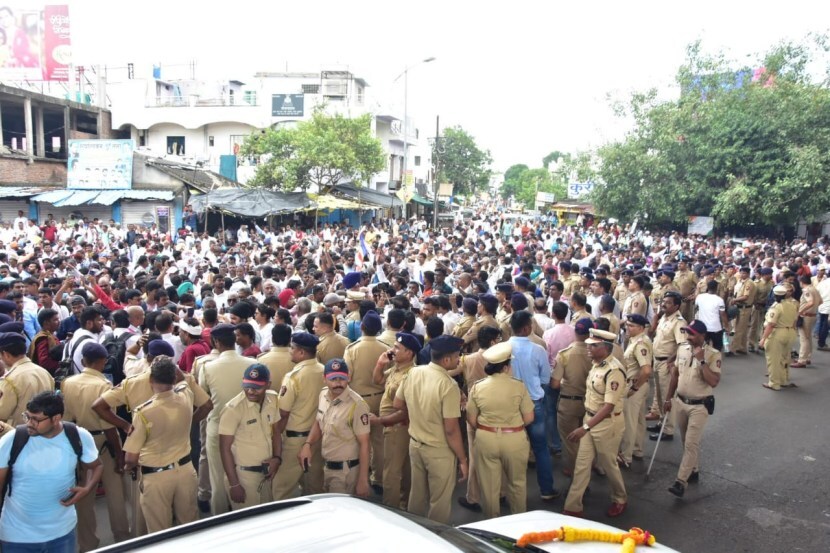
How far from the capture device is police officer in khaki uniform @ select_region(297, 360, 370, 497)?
4.53m

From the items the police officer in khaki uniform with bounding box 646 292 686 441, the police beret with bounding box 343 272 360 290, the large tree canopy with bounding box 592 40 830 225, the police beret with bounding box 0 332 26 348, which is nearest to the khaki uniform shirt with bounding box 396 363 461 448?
the police beret with bounding box 0 332 26 348

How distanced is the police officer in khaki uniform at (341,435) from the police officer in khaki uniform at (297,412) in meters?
0.20

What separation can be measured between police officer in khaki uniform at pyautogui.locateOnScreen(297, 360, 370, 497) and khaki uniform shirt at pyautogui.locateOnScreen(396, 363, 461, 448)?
392 millimetres

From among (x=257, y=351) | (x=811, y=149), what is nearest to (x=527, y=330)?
(x=257, y=351)

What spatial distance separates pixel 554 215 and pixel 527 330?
44894 mm

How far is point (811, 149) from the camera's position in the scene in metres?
23.3

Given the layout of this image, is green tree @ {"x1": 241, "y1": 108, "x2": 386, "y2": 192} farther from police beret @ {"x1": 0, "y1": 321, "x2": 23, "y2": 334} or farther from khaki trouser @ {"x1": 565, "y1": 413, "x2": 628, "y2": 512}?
khaki trouser @ {"x1": 565, "y1": 413, "x2": 628, "y2": 512}

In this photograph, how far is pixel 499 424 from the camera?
15.7 ft

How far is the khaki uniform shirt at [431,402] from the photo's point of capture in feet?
15.1

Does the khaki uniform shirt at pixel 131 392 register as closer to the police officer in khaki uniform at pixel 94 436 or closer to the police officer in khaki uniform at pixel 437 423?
the police officer in khaki uniform at pixel 94 436

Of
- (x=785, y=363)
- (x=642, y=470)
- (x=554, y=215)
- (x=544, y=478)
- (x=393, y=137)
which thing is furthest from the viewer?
(x=554, y=215)

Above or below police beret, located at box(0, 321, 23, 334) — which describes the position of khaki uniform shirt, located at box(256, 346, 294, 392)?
below

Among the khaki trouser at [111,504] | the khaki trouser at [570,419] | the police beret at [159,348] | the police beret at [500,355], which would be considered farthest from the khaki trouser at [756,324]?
the khaki trouser at [111,504]

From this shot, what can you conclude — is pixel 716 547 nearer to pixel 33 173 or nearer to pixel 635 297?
pixel 635 297
